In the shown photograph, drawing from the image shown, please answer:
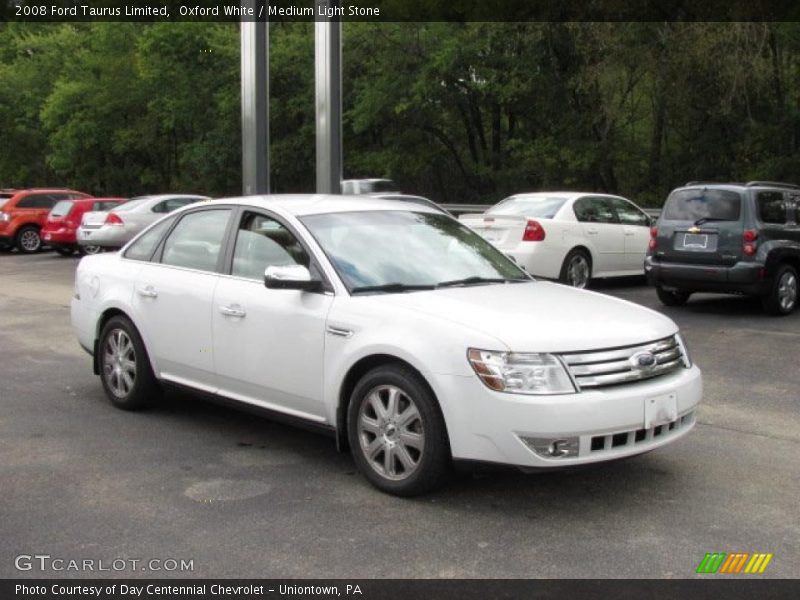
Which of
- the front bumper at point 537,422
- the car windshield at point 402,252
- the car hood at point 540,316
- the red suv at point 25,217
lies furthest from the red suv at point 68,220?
the front bumper at point 537,422

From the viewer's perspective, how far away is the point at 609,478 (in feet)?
17.9

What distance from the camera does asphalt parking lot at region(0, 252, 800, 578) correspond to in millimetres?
4289

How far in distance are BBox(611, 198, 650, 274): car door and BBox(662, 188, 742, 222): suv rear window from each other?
3327 millimetres

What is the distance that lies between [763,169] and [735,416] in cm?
1964

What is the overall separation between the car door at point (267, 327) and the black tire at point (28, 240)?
20.8 meters

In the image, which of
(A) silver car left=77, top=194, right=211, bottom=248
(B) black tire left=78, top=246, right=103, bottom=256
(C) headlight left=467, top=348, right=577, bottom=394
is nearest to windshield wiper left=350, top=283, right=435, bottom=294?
(C) headlight left=467, top=348, right=577, bottom=394

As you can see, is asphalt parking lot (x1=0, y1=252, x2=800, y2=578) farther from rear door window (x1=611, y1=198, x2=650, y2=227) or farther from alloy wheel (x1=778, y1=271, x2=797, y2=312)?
rear door window (x1=611, y1=198, x2=650, y2=227)

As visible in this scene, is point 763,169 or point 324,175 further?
point 763,169

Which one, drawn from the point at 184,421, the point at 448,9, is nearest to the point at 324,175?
the point at 184,421

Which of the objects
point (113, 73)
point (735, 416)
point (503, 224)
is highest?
point (113, 73)

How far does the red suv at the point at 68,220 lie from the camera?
23.7 metres

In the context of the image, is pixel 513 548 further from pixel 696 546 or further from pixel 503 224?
pixel 503 224

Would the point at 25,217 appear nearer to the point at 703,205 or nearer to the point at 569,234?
the point at 569,234

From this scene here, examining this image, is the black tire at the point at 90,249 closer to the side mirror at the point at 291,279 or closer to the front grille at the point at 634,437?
the side mirror at the point at 291,279
